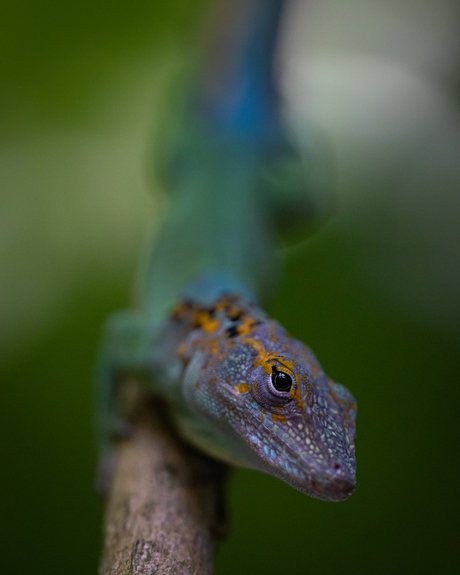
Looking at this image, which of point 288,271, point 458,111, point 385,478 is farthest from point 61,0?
point 385,478

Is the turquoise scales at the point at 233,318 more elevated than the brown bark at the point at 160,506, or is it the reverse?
the turquoise scales at the point at 233,318

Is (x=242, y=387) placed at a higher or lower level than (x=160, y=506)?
higher

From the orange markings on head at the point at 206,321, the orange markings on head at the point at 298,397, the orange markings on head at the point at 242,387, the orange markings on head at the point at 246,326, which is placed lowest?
the orange markings on head at the point at 242,387

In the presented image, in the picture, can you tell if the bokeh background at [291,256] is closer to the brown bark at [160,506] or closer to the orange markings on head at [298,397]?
the brown bark at [160,506]

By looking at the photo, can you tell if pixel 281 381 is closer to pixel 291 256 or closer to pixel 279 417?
pixel 279 417

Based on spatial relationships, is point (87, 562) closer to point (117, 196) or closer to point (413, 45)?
point (117, 196)

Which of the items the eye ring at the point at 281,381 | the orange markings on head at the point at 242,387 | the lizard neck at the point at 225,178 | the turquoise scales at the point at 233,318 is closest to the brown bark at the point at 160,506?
the turquoise scales at the point at 233,318

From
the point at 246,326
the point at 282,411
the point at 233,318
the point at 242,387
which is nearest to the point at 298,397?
the point at 282,411
